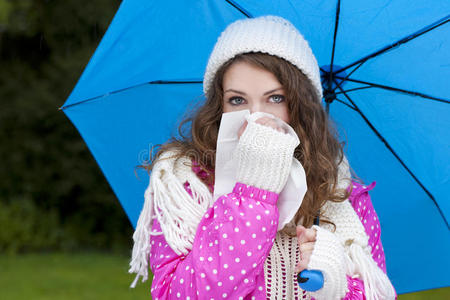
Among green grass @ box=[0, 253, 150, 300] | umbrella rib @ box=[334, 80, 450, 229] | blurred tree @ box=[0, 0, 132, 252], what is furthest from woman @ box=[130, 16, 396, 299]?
blurred tree @ box=[0, 0, 132, 252]

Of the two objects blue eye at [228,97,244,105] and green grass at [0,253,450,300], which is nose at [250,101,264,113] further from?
green grass at [0,253,450,300]

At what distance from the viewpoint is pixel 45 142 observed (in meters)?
8.36

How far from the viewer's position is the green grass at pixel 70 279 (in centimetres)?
610

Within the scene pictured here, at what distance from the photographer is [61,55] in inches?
327

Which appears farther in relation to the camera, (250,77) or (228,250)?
(250,77)

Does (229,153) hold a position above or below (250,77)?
below

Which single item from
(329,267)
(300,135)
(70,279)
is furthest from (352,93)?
(70,279)

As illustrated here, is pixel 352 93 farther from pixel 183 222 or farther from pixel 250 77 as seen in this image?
pixel 183 222

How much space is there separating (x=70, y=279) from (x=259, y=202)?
17.2ft

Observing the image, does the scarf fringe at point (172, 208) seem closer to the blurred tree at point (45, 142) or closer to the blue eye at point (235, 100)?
the blue eye at point (235, 100)

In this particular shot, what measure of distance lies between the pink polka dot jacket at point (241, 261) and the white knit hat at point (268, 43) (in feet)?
1.71

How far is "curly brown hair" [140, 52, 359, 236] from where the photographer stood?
222 centimetres

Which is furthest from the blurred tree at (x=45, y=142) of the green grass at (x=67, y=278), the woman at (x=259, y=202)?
the woman at (x=259, y=202)

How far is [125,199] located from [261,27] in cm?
107
